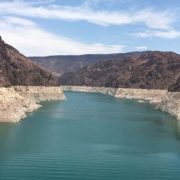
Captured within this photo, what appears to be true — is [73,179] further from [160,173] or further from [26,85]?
[26,85]

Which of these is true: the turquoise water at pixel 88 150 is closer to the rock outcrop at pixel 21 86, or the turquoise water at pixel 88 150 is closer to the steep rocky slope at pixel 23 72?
the rock outcrop at pixel 21 86

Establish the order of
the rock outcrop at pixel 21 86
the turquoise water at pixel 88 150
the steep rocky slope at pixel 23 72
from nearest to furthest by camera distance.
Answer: the turquoise water at pixel 88 150
the rock outcrop at pixel 21 86
the steep rocky slope at pixel 23 72

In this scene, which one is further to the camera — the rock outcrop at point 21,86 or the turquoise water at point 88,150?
the rock outcrop at point 21,86

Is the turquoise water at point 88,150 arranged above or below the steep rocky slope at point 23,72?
below

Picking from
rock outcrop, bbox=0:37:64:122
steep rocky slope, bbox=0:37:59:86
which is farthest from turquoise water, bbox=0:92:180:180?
steep rocky slope, bbox=0:37:59:86

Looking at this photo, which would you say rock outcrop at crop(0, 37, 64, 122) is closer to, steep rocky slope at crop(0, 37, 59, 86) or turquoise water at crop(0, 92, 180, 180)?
steep rocky slope at crop(0, 37, 59, 86)

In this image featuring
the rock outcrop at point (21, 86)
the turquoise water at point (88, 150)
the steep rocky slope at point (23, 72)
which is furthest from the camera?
the steep rocky slope at point (23, 72)

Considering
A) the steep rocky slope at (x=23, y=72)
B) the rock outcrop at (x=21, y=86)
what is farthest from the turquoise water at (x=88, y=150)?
the steep rocky slope at (x=23, y=72)

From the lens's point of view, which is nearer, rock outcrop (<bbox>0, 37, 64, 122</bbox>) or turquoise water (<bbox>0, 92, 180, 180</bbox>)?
turquoise water (<bbox>0, 92, 180, 180</bbox>)

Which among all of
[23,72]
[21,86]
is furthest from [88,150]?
[23,72]
